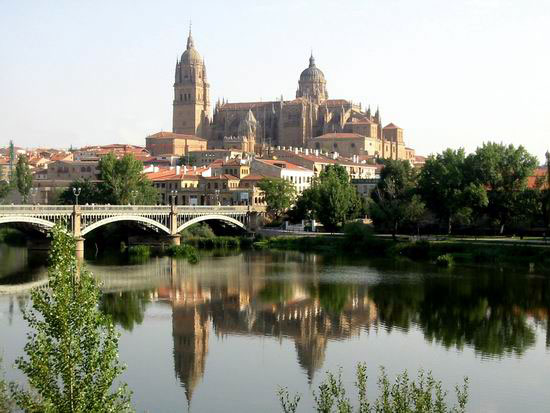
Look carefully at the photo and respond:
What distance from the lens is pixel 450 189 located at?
66.8m

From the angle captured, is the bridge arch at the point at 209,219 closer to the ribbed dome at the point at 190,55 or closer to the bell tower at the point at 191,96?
the bell tower at the point at 191,96

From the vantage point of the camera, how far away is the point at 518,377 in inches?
1063

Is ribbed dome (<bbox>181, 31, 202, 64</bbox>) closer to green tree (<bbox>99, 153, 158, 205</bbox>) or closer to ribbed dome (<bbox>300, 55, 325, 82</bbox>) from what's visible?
ribbed dome (<bbox>300, 55, 325, 82</bbox>)

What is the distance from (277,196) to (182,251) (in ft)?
67.0

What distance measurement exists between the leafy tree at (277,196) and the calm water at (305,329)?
27508 millimetres

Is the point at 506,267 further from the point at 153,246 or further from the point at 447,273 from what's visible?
the point at 153,246

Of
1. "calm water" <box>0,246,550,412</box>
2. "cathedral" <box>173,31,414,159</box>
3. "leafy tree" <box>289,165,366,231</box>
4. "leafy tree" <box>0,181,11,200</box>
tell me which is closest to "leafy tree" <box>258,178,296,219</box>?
"leafy tree" <box>289,165,366,231</box>

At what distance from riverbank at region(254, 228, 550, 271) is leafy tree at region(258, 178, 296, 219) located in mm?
10372

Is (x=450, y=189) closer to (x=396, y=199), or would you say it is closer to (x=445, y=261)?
(x=396, y=199)

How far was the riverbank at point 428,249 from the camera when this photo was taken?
179ft

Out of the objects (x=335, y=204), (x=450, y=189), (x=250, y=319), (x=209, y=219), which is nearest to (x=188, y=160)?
(x=209, y=219)

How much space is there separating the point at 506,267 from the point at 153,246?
85.5 ft

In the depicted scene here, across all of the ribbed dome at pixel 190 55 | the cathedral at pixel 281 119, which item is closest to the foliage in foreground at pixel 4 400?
the cathedral at pixel 281 119

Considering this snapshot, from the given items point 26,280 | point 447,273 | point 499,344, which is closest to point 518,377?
point 499,344
